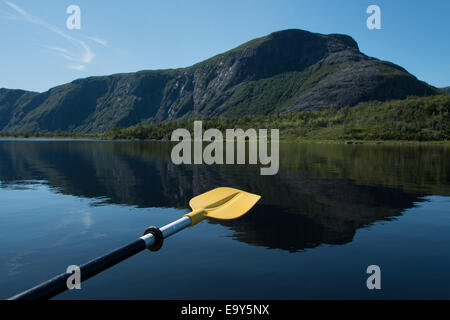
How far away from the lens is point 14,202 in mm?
20781

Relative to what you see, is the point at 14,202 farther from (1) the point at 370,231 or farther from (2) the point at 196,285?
(1) the point at 370,231

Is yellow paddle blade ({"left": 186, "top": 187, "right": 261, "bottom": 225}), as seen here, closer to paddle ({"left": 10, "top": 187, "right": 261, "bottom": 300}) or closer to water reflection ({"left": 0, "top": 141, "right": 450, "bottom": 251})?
paddle ({"left": 10, "top": 187, "right": 261, "bottom": 300})

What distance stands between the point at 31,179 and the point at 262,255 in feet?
102

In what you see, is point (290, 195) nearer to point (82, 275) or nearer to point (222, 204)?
point (222, 204)

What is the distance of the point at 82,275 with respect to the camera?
20.5 ft

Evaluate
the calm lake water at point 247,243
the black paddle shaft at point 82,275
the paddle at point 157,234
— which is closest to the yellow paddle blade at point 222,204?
the paddle at point 157,234

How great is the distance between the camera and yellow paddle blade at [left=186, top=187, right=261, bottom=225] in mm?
12996

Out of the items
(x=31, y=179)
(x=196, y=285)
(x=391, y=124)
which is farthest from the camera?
(x=391, y=124)

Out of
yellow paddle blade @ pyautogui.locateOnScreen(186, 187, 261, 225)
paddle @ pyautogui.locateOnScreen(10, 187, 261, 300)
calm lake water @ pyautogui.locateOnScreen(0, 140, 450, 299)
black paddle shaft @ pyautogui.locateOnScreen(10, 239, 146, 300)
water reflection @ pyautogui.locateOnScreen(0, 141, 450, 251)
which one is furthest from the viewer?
water reflection @ pyautogui.locateOnScreen(0, 141, 450, 251)

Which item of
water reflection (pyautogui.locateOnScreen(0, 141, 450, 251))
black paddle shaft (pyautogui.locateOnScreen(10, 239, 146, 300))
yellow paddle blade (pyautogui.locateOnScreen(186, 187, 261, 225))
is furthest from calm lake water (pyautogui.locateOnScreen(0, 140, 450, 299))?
black paddle shaft (pyautogui.locateOnScreen(10, 239, 146, 300))
